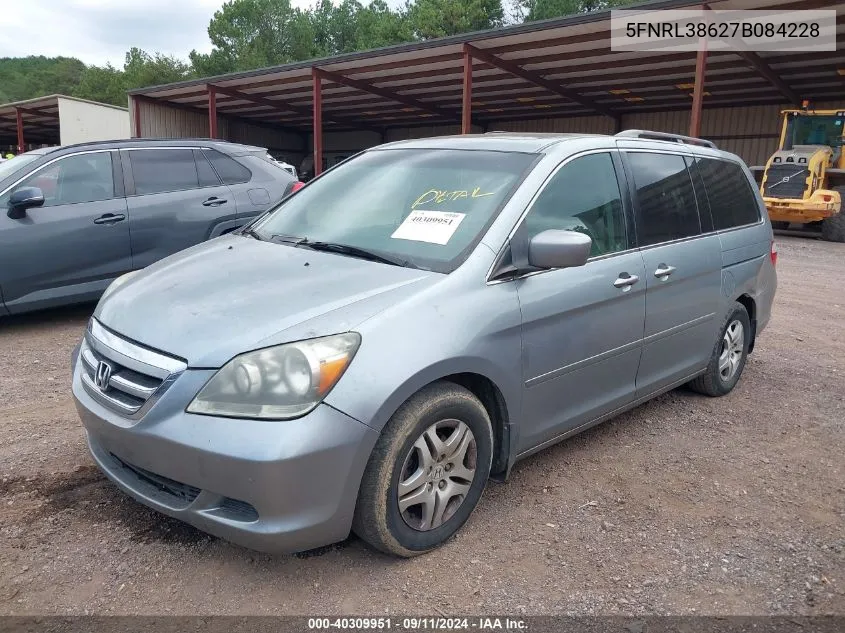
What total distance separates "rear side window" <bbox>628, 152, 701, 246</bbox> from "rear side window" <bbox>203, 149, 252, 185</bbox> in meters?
4.40

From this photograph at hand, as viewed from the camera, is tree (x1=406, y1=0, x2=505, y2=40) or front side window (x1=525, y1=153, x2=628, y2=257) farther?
tree (x1=406, y1=0, x2=505, y2=40)

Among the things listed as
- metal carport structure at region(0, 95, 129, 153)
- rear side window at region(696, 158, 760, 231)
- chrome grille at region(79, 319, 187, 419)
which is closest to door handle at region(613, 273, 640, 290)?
rear side window at region(696, 158, 760, 231)

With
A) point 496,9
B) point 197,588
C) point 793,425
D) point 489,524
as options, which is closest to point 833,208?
point 793,425

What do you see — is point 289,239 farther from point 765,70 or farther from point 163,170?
point 765,70

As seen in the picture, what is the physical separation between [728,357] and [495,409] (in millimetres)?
2483

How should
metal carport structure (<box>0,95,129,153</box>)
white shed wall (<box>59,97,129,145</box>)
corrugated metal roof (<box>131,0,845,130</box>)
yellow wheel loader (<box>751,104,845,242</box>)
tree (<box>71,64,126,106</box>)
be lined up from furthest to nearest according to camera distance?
tree (<box>71,64,126,106</box>) < metal carport structure (<box>0,95,129,153</box>) < white shed wall (<box>59,97,129,145</box>) < yellow wheel loader (<box>751,104,845,242</box>) < corrugated metal roof (<box>131,0,845,130</box>)

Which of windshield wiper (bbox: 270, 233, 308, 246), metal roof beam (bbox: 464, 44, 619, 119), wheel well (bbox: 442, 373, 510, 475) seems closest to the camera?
wheel well (bbox: 442, 373, 510, 475)

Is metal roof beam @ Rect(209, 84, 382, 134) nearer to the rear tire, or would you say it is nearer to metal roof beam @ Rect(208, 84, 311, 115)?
metal roof beam @ Rect(208, 84, 311, 115)

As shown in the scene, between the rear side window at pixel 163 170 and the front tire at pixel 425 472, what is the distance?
477 cm

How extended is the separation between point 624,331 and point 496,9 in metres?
43.4

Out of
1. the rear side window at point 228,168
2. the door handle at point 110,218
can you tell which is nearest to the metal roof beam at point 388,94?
the rear side window at point 228,168

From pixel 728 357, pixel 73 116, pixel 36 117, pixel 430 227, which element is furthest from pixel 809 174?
pixel 36 117

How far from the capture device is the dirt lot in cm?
237

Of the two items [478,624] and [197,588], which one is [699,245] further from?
[197,588]
